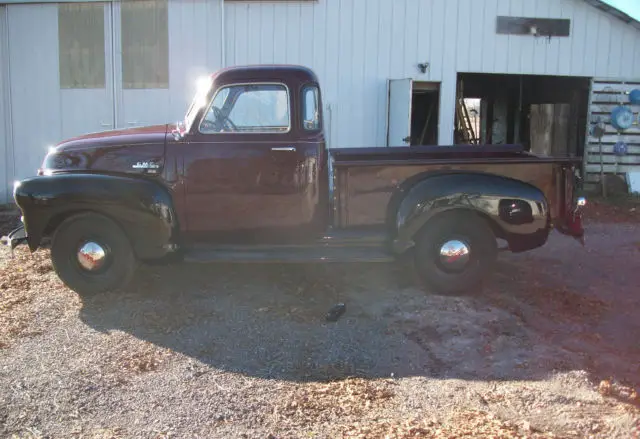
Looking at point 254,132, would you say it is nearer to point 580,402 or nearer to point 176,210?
point 176,210

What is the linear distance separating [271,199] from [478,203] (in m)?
1.84

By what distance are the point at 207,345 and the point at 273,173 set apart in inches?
66.9

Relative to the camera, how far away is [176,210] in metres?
5.38

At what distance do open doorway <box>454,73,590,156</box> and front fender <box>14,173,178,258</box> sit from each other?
10.8 metres

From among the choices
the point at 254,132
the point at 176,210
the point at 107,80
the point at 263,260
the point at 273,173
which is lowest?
the point at 263,260

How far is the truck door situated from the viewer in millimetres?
5371

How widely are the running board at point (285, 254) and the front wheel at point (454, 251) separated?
0.36 meters

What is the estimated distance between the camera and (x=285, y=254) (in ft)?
17.5

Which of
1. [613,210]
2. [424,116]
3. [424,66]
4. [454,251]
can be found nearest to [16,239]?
[454,251]

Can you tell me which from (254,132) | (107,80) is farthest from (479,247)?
(107,80)

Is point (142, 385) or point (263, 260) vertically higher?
point (263, 260)

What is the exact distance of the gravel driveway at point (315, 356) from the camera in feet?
11.1

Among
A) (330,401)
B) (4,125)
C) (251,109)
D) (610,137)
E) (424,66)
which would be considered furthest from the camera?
A: (610,137)

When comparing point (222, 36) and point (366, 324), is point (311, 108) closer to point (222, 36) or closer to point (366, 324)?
point (366, 324)
